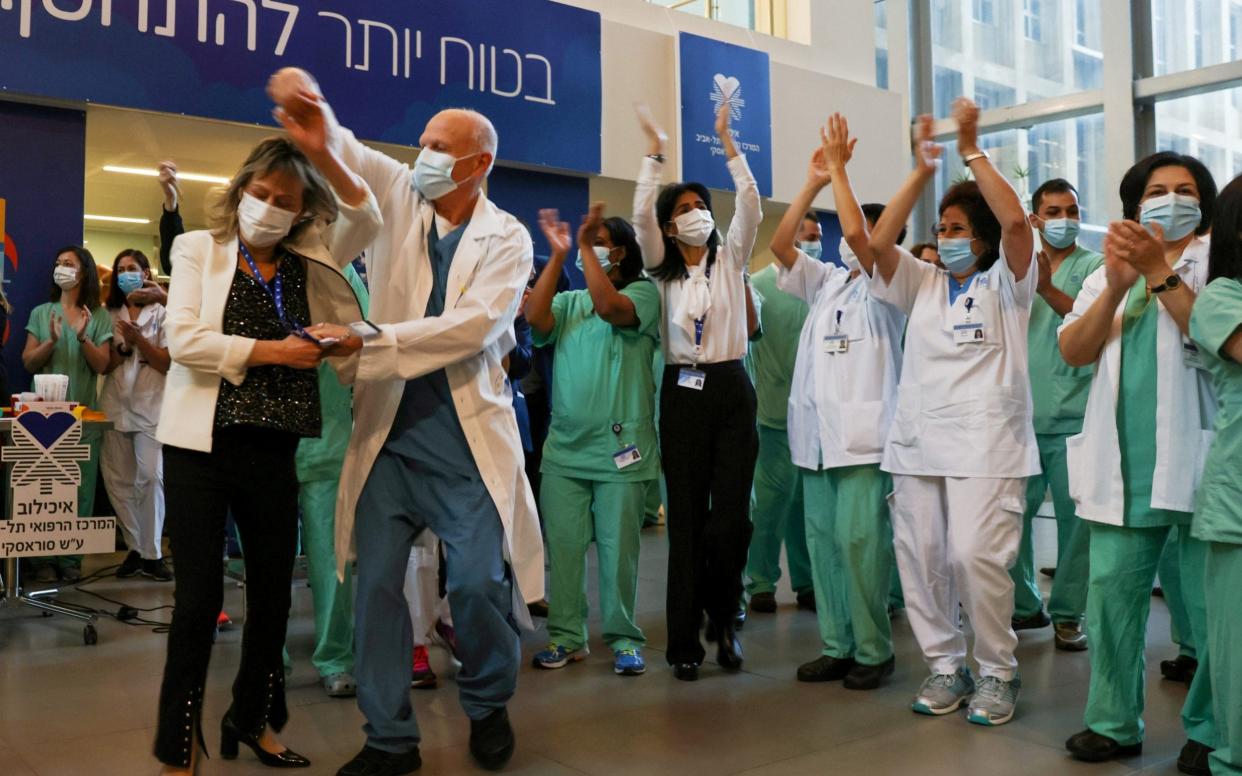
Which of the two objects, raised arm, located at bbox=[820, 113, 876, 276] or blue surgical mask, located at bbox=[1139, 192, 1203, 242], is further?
raised arm, located at bbox=[820, 113, 876, 276]

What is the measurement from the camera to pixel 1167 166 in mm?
3059

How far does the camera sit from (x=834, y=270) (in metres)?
4.34

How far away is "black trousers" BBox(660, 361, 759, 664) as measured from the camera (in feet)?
12.8

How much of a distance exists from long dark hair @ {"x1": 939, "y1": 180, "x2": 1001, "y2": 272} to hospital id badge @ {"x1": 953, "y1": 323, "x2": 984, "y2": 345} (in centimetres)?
26

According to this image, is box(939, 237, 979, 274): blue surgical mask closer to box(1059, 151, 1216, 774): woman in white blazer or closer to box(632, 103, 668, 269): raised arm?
box(1059, 151, 1216, 774): woman in white blazer

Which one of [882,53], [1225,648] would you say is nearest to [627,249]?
[1225,648]

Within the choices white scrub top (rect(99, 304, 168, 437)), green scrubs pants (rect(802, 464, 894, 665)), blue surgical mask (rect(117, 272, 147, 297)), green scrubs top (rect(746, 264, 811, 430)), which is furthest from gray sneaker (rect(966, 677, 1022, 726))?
blue surgical mask (rect(117, 272, 147, 297))

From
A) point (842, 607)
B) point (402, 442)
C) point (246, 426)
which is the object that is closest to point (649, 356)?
point (842, 607)

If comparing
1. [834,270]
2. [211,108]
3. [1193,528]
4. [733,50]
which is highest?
[733,50]

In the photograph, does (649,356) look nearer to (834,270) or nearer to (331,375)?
(834,270)

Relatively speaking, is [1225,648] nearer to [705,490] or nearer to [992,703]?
[992,703]

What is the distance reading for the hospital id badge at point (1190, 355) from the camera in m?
2.80

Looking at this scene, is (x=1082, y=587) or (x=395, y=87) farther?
(x=395, y=87)

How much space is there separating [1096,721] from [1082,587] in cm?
159
